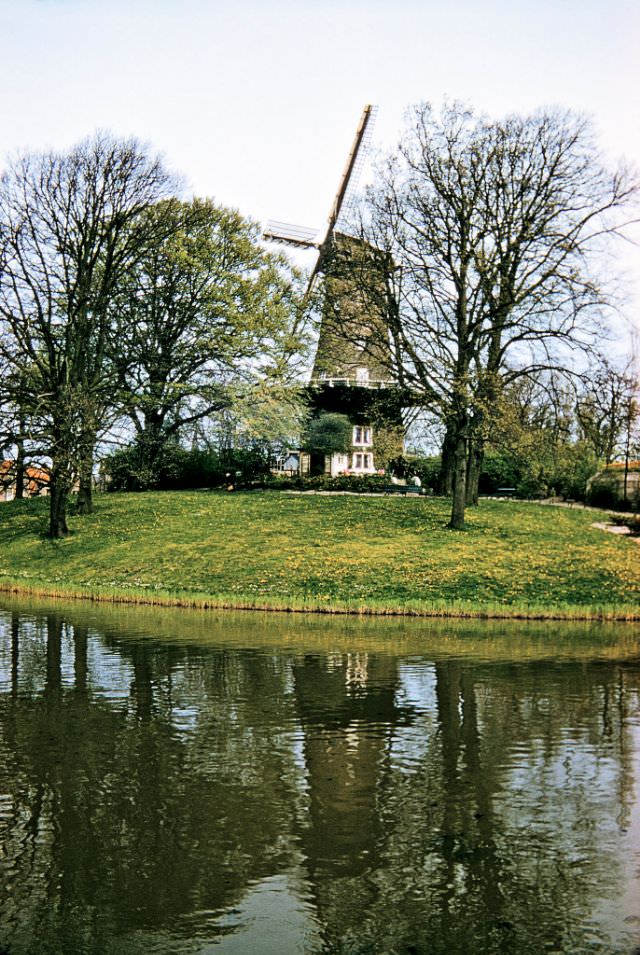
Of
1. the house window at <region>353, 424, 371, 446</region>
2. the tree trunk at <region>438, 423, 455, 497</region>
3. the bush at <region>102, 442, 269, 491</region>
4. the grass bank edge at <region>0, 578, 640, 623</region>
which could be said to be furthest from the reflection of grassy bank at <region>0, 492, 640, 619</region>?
the house window at <region>353, 424, 371, 446</region>

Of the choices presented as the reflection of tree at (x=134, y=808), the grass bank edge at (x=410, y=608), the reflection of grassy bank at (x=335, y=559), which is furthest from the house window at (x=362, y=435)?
the reflection of tree at (x=134, y=808)

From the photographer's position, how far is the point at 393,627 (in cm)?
2372

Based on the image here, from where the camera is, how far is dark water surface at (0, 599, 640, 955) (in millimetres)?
6863

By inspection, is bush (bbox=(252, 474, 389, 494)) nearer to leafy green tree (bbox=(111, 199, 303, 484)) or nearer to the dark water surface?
leafy green tree (bbox=(111, 199, 303, 484))

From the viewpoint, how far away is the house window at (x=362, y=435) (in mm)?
63688

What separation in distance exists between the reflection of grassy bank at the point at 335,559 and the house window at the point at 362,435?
17434mm

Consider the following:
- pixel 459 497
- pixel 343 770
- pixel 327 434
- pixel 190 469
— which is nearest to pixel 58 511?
pixel 459 497

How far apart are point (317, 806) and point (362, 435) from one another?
5476 centimetres

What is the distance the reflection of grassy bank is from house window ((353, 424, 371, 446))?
57.2 feet

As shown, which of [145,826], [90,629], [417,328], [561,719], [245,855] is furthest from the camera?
[417,328]

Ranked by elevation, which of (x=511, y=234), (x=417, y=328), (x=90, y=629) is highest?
(x=511, y=234)

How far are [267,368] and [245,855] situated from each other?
4964 cm

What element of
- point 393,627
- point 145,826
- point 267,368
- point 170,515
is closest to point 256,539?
point 170,515

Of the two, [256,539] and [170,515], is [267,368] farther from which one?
[256,539]
